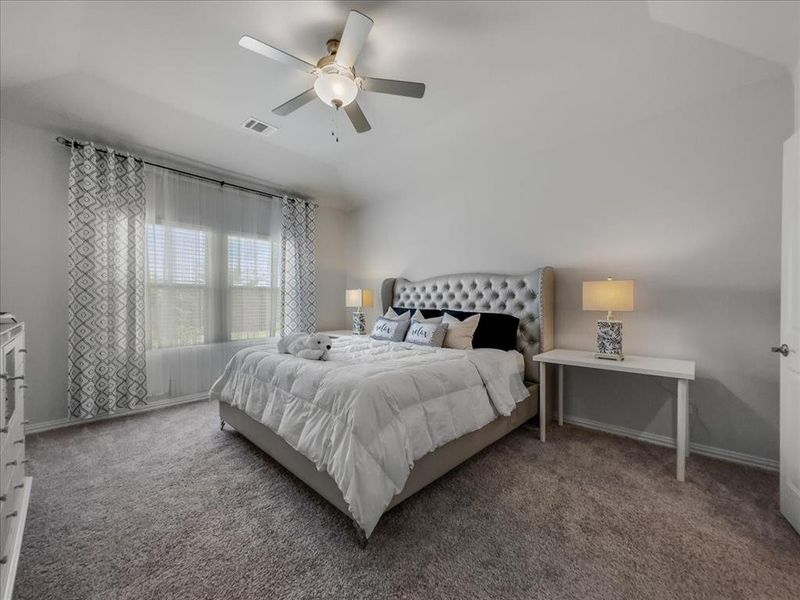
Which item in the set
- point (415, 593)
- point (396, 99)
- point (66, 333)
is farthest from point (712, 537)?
point (66, 333)

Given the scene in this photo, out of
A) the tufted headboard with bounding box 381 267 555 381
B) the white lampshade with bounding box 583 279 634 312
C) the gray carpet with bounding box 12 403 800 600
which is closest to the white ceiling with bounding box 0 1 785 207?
the tufted headboard with bounding box 381 267 555 381

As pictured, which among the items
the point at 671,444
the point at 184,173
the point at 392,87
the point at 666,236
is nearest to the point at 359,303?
the point at 184,173

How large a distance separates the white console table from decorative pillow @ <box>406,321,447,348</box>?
2.75ft

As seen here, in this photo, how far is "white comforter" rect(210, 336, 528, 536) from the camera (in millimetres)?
1589

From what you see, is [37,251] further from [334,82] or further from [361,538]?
[361,538]

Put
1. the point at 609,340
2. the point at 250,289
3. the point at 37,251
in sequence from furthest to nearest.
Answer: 1. the point at 250,289
2. the point at 37,251
3. the point at 609,340

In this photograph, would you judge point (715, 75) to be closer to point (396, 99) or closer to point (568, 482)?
point (396, 99)

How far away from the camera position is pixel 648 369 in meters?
2.22

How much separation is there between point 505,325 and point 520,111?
1.85 meters

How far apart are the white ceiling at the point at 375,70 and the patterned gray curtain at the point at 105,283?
0.38 metres

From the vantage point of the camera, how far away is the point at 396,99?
9.11ft

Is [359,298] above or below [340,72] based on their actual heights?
below

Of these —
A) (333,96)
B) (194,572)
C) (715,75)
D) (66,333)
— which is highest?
(715,75)

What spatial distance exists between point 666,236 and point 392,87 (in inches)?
92.7
